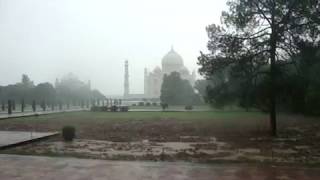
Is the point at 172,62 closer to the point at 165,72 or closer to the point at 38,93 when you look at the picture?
the point at 165,72

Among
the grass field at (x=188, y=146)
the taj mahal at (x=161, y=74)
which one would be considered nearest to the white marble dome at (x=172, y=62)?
the taj mahal at (x=161, y=74)

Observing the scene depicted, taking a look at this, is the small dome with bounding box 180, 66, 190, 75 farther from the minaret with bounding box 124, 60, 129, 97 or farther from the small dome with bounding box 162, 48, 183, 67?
the minaret with bounding box 124, 60, 129, 97

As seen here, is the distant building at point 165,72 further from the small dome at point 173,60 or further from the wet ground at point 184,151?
the wet ground at point 184,151

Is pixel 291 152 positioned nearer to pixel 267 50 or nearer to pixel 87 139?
pixel 267 50

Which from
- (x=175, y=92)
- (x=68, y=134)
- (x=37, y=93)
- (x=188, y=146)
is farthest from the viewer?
(x=175, y=92)

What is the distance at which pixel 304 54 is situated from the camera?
68.7ft

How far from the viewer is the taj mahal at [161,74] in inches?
4402

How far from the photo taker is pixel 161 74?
4759 inches

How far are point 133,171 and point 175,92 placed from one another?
215 feet

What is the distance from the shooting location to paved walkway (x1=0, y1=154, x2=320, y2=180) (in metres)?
11.0

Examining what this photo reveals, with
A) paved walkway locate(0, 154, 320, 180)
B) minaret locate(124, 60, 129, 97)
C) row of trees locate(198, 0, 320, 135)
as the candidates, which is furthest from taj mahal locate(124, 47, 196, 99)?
paved walkway locate(0, 154, 320, 180)

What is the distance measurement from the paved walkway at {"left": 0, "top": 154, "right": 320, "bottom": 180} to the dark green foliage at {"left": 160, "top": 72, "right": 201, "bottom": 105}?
63467 millimetres

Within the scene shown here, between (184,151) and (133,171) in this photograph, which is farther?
(184,151)

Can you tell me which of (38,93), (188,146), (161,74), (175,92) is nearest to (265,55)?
(188,146)
